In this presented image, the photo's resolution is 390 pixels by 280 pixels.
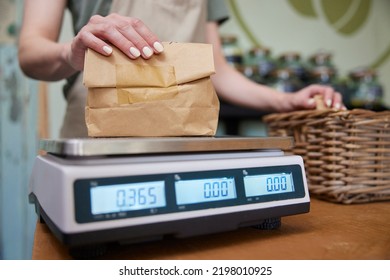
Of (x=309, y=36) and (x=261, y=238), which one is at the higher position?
(x=309, y=36)

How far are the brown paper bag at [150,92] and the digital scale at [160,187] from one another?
0.27 feet

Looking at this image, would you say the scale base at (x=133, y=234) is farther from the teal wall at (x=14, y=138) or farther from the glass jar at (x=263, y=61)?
the glass jar at (x=263, y=61)

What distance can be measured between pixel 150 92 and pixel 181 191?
0.53 ft

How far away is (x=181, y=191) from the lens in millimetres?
390

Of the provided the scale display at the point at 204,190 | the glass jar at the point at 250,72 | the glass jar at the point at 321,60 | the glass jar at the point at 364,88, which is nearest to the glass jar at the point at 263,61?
the glass jar at the point at 250,72

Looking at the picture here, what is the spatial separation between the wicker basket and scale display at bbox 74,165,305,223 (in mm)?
202

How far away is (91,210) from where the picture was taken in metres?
0.34

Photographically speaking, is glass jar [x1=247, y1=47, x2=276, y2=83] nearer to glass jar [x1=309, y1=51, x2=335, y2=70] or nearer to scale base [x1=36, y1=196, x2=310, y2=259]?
glass jar [x1=309, y1=51, x2=335, y2=70]

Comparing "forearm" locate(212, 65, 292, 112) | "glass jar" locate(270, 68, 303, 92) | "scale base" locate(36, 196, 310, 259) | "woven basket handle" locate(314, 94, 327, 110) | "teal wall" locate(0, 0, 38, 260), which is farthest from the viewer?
"glass jar" locate(270, 68, 303, 92)

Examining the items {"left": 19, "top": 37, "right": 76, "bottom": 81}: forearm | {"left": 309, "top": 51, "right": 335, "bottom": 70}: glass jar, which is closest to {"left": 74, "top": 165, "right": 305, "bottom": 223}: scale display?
{"left": 19, "top": 37, "right": 76, "bottom": 81}: forearm

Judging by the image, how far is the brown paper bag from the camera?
0.47 metres
